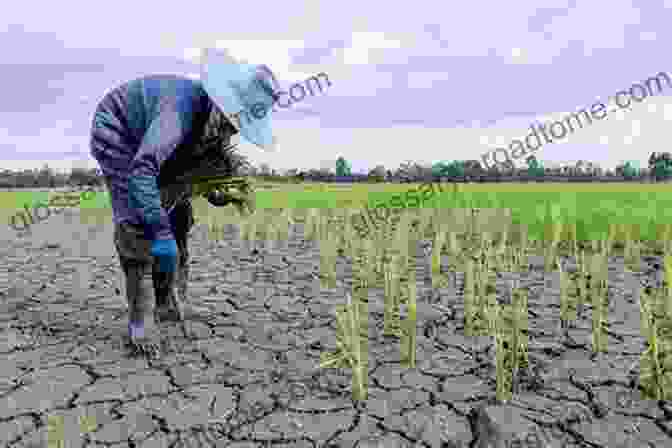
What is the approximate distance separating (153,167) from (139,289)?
67cm

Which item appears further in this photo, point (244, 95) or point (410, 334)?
point (410, 334)

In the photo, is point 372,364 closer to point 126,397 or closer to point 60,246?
point 126,397

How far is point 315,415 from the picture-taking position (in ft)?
5.96

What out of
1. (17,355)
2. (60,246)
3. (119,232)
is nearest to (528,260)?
(119,232)

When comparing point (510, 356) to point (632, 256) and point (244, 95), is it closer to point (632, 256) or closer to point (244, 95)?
point (244, 95)

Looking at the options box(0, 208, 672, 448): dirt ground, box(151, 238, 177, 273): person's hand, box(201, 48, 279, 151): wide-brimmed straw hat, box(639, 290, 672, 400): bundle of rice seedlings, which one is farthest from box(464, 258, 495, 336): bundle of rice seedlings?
box(151, 238, 177, 273): person's hand

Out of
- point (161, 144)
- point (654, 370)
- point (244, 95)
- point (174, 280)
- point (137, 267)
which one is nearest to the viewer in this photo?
point (654, 370)

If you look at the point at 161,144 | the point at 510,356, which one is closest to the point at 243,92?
the point at 161,144

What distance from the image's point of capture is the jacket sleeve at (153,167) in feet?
6.46

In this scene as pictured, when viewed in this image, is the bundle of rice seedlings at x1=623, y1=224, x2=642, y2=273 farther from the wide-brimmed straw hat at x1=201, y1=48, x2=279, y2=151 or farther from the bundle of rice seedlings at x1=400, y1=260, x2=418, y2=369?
the wide-brimmed straw hat at x1=201, y1=48, x2=279, y2=151

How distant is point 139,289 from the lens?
2359mm

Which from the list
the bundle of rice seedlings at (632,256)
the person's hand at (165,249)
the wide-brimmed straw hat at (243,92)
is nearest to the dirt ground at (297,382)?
the person's hand at (165,249)

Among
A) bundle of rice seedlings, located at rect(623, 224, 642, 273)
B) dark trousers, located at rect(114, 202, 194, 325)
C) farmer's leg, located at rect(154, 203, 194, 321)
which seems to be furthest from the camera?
bundle of rice seedlings, located at rect(623, 224, 642, 273)

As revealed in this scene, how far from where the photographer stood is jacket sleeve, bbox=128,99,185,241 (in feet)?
6.46
